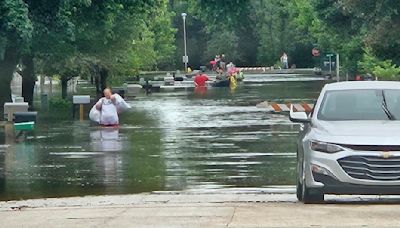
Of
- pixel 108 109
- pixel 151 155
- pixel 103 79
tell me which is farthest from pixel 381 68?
pixel 151 155

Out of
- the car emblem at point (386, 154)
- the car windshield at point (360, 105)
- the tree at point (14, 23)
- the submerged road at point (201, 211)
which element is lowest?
the submerged road at point (201, 211)

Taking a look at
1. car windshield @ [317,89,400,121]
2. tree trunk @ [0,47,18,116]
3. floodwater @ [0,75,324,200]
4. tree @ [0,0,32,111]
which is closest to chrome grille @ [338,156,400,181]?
car windshield @ [317,89,400,121]

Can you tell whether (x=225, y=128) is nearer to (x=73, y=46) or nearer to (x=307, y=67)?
(x=73, y=46)

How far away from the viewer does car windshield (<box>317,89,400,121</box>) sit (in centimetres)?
1416

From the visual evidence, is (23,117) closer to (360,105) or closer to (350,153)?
(360,105)

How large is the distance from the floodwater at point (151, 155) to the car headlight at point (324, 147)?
14.1ft

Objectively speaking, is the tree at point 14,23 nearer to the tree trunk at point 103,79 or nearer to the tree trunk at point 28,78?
the tree trunk at point 28,78

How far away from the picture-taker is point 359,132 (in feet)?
43.4

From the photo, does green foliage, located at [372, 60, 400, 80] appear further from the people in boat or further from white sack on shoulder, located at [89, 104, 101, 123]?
white sack on shoulder, located at [89, 104, 101, 123]

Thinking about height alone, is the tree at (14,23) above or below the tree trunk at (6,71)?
above

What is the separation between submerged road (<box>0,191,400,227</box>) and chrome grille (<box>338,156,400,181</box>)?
398mm

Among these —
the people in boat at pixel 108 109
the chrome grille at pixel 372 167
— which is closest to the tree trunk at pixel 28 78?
the people in boat at pixel 108 109

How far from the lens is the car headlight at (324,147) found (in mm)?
13141

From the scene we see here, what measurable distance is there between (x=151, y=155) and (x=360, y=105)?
376 inches
